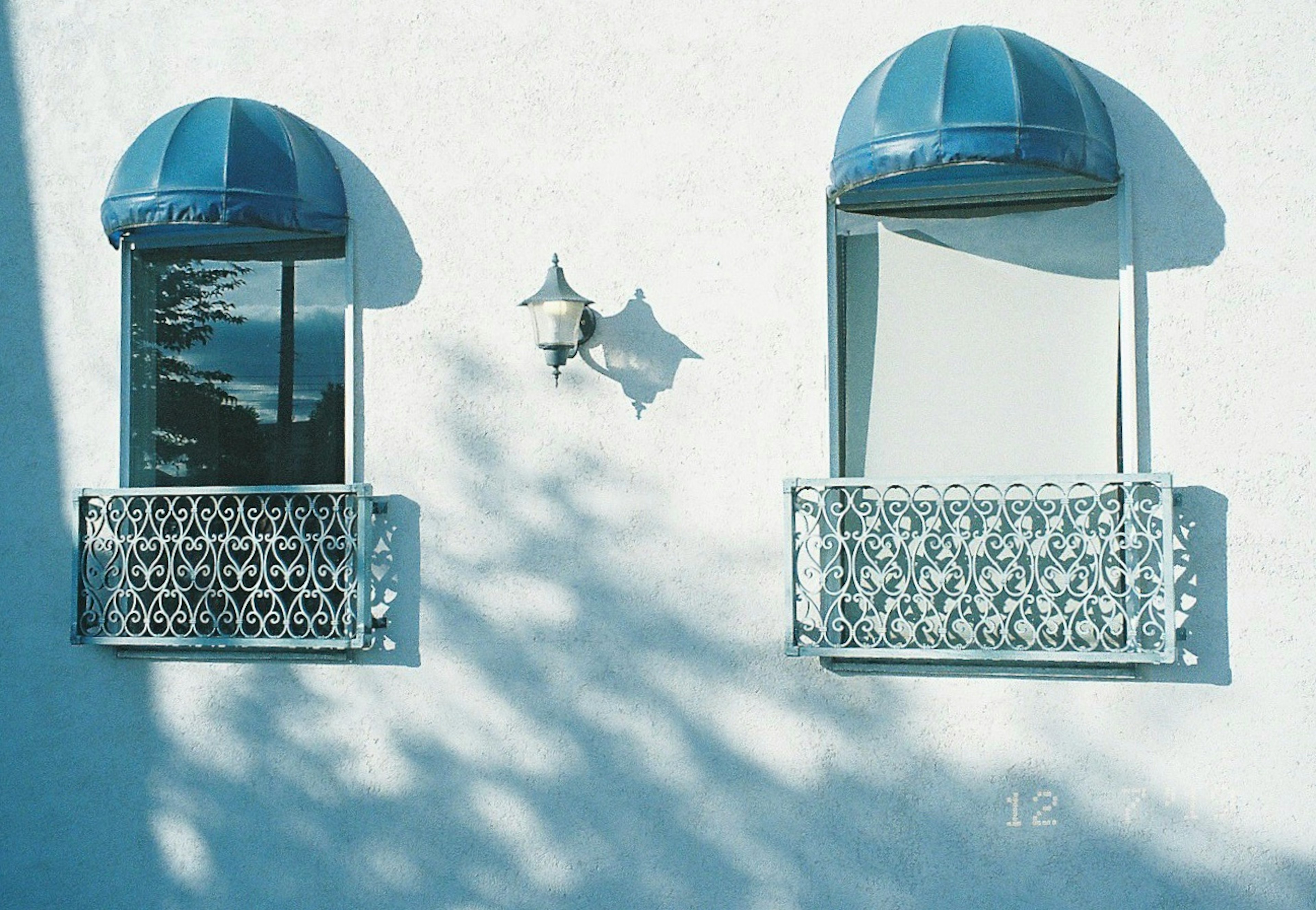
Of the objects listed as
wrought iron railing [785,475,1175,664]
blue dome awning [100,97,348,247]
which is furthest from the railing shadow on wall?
wrought iron railing [785,475,1175,664]

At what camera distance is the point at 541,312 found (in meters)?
5.97

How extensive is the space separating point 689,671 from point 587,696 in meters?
0.55

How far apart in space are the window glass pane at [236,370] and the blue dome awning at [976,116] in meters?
3.00

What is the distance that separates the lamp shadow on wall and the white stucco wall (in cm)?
8

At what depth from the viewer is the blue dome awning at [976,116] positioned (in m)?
5.23

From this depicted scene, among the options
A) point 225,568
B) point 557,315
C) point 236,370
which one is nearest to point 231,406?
point 236,370

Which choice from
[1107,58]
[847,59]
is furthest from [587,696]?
[1107,58]

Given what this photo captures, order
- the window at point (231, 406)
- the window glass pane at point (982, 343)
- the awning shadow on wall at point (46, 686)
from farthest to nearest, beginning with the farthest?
the awning shadow on wall at point (46, 686), the window at point (231, 406), the window glass pane at point (982, 343)

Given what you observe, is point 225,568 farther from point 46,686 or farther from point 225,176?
point 225,176

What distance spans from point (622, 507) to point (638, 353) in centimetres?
81

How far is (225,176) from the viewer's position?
5977mm

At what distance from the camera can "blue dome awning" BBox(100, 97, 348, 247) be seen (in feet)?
19.6

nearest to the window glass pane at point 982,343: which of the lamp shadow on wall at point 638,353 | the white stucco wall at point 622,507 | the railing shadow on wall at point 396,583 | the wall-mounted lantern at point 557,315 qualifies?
the white stucco wall at point 622,507

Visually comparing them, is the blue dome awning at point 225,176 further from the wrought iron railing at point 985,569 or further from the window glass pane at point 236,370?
the wrought iron railing at point 985,569
